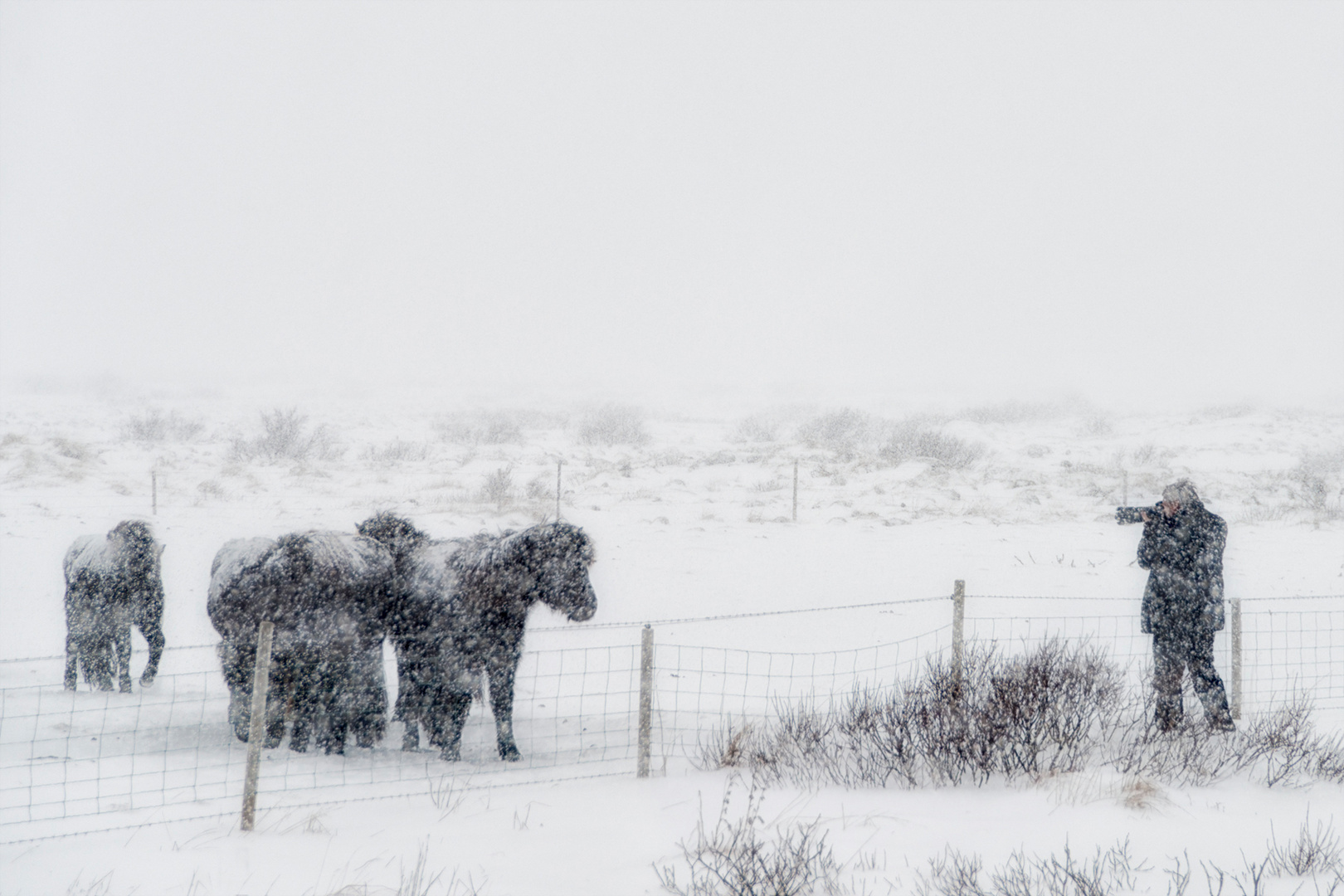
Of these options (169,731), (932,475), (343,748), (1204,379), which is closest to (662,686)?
(343,748)

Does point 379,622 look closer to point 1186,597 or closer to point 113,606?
point 113,606

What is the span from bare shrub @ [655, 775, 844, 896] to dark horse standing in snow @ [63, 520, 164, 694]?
14.7 ft

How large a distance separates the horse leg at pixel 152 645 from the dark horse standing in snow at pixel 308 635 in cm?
119

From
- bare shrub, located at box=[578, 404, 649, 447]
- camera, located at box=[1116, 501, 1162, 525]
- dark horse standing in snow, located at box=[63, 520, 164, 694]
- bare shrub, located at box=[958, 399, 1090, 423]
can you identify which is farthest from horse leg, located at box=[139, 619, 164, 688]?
bare shrub, located at box=[958, 399, 1090, 423]

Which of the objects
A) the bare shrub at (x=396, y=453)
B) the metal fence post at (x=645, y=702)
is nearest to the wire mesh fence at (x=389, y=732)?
the metal fence post at (x=645, y=702)

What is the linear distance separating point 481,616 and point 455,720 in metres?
0.61

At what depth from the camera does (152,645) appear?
19.9 ft

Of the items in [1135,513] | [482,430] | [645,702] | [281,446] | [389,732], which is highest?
[482,430]

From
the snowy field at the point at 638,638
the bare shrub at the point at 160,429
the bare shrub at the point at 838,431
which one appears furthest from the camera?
the bare shrub at the point at 838,431

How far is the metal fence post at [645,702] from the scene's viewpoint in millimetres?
4316

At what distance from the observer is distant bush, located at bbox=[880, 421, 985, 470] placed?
2238cm

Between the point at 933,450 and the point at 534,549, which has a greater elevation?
the point at 933,450

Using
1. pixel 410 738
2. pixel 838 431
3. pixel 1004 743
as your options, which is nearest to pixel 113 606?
pixel 410 738

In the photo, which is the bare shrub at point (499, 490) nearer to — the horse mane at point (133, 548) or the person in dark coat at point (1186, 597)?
the horse mane at point (133, 548)
